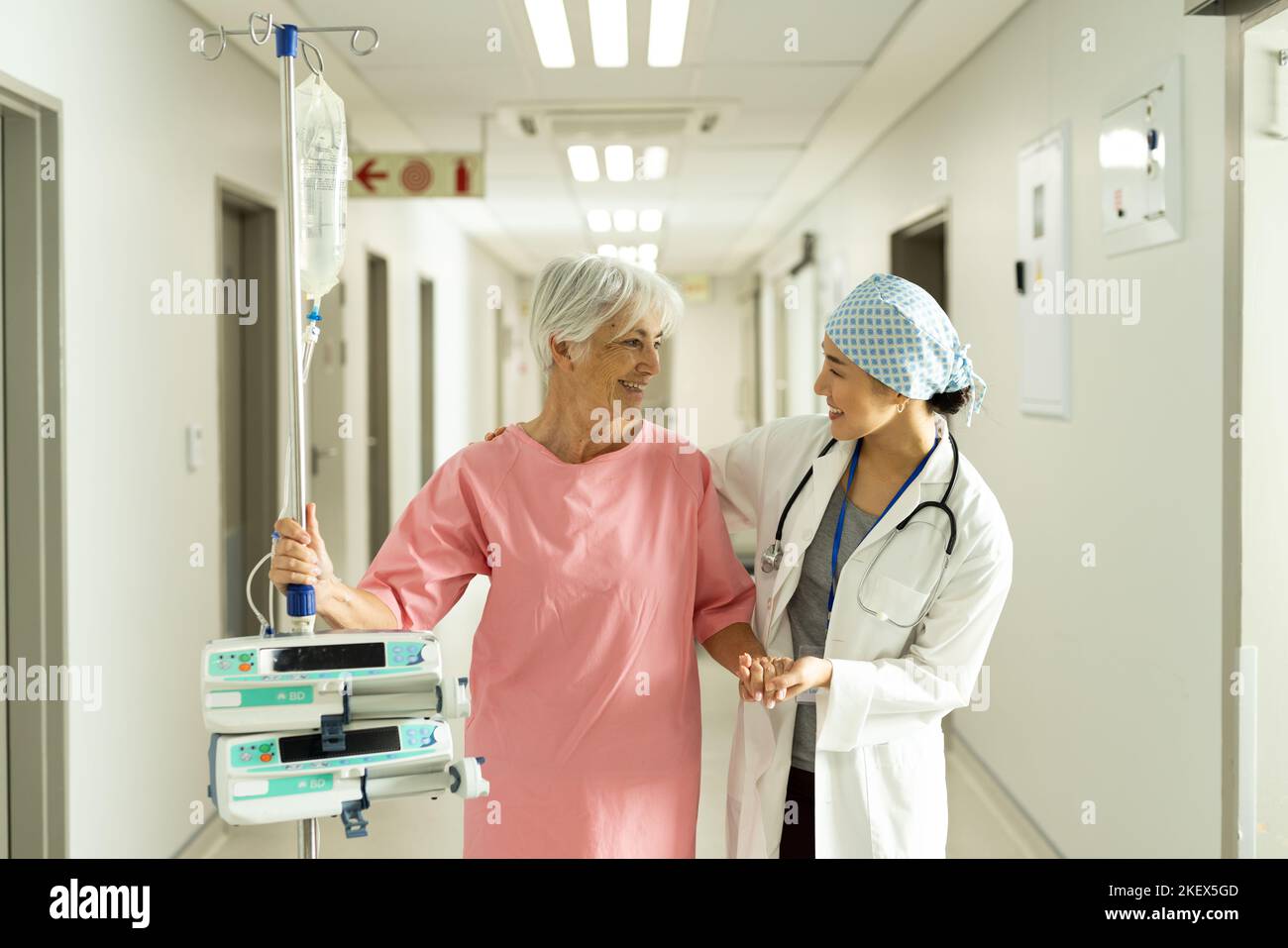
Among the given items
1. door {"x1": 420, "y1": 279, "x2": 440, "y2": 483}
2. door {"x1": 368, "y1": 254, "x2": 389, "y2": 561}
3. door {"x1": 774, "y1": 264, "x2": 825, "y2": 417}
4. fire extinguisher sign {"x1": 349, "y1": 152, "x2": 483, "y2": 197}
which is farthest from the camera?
door {"x1": 774, "y1": 264, "x2": 825, "y2": 417}

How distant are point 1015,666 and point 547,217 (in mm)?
5564

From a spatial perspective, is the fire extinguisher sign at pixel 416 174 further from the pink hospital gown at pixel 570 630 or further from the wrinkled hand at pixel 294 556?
the wrinkled hand at pixel 294 556

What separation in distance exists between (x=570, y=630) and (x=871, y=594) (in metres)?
0.46

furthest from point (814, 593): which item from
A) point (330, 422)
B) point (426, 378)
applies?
point (426, 378)

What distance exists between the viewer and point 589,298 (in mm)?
1727

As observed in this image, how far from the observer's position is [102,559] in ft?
9.32

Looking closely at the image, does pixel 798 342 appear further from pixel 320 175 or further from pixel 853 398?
pixel 320 175

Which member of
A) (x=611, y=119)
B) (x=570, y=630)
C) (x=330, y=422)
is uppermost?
(x=611, y=119)

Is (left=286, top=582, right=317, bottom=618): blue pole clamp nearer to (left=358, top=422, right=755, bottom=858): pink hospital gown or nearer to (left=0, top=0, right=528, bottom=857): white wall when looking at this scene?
(left=358, top=422, right=755, bottom=858): pink hospital gown

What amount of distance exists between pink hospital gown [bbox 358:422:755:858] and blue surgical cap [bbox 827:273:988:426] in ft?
1.16

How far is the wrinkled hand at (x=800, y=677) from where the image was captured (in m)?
1.58

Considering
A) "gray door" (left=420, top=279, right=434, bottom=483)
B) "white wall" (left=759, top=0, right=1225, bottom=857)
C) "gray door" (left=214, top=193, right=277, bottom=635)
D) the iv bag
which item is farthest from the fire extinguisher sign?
the iv bag

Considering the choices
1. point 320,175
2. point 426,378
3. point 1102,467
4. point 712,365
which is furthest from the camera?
point 712,365

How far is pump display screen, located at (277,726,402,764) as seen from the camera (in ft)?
4.35
